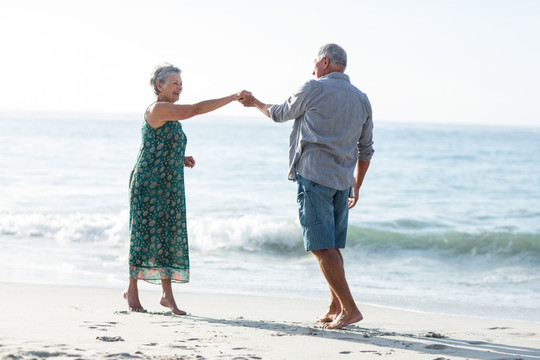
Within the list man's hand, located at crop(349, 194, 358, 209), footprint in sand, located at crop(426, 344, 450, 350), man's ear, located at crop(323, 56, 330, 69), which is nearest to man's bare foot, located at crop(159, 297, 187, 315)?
man's hand, located at crop(349, 194, 358, 209)

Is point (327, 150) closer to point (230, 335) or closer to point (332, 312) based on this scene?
point (332, 312)

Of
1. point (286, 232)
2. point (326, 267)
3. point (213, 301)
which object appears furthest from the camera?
point (286, 232)

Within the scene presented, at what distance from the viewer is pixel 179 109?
15.1 feet

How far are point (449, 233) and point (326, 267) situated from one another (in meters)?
7.74

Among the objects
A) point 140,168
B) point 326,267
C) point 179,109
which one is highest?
point 179,109

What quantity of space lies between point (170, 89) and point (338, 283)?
5.46ft

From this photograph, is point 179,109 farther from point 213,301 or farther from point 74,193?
point 74,193

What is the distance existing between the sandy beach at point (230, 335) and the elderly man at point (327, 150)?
16.6 inches

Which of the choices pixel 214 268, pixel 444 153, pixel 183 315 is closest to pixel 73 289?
pixel 183 315

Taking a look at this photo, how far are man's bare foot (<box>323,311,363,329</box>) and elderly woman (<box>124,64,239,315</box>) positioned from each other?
1079mm

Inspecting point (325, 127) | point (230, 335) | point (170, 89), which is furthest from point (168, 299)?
point (325, 127)

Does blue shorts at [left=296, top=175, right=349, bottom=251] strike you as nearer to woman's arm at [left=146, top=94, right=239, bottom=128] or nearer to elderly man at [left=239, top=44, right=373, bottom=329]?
elderly man at [left=239, top=44, right=373, bottom=329]

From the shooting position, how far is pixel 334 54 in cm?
442

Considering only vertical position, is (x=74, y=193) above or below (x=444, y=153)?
below
